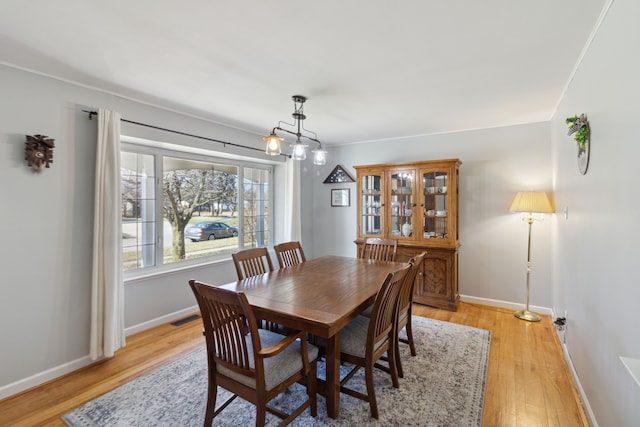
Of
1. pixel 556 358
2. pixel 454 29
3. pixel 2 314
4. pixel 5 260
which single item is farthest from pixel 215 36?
pixel 556 358

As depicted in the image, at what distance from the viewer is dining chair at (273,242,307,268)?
3.11 meters

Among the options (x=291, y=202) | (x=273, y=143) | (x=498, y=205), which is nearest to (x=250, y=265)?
(x=273, y=143)

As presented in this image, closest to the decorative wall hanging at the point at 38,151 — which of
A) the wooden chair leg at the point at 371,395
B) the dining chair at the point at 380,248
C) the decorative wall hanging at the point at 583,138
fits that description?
the wooden chair leg at the point at 371,395

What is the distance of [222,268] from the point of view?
3953 mm

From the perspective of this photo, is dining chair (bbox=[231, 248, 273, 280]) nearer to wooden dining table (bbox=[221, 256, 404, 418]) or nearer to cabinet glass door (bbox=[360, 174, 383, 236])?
wooden dining table (bbox=[221, 256, 404, 418])

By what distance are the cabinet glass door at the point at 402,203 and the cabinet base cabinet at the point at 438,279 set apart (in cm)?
29

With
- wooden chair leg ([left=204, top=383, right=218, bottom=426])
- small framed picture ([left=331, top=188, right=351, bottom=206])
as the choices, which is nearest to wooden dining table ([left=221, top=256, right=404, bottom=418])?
wooden chair leg ([left=204, top=383, right=218, bottom=426])

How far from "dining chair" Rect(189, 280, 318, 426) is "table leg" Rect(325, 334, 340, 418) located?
0.42 feet

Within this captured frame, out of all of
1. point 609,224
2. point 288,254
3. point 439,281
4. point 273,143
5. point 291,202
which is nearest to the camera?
point 609,224

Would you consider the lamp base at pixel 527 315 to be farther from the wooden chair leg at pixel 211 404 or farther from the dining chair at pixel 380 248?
the wooden chair leg at pixel 211 404

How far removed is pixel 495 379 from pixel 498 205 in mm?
2249

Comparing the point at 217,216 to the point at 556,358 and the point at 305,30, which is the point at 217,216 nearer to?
the point at 305,30

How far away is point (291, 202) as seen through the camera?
182 inches

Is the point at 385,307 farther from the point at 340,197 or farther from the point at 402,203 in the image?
the point at 340,197
